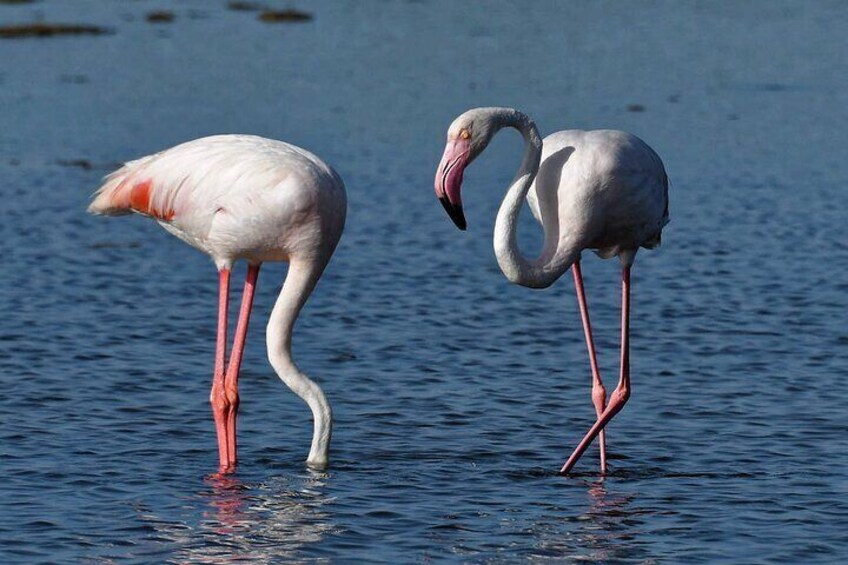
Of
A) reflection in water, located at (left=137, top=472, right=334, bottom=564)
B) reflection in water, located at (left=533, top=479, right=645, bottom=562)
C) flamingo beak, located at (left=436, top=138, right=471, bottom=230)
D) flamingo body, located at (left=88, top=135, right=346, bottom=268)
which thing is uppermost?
flamingo beak, located at (left=436, top=138, right=471, bottom=230)

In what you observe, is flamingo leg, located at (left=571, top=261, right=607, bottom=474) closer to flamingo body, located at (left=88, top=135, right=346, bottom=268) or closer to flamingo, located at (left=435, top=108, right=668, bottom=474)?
flamingo, located at (left=435, top=108, right=668, bottom=474)

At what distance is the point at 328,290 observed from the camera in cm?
1302

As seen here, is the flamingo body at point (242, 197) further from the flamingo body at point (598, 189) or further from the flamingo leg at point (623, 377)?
the flamingo leg at point (623, 377)

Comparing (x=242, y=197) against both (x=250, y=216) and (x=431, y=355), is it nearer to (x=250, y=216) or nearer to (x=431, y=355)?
(x=250, y=216)

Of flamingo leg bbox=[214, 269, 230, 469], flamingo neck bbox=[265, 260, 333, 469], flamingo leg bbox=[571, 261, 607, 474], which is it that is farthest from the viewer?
flamingo leg bbox=[571, 261, 607, 474]

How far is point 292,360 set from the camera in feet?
27.8

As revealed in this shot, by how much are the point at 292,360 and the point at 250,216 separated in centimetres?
74

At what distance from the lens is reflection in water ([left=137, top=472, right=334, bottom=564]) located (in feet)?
23.4

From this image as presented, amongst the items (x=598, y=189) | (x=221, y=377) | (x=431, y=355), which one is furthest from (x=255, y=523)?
(x=431, y=355)

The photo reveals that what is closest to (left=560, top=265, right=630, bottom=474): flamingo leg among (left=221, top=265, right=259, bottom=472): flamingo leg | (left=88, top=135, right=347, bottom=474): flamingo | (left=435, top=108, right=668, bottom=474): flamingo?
(left=435, top=108, right=668, bottom=474): flamingo

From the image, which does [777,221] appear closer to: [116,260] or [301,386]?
[116,260]

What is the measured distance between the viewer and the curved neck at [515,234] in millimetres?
7934

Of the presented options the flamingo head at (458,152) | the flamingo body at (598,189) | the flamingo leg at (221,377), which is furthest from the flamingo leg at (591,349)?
the flamingo leg at (221,377)

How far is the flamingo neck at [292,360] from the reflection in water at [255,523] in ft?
0.51
